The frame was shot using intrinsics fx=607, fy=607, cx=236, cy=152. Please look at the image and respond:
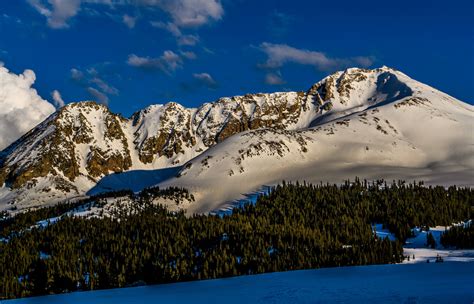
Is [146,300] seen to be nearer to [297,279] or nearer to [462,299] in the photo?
[297,279]

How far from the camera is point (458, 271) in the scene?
183750mm

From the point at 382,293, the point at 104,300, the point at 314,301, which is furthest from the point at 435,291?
the point at 104,300

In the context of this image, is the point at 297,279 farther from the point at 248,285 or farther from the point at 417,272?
the point at 417,272

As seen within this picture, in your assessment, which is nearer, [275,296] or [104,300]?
[275,296]

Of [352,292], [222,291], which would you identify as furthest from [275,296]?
[222,291]

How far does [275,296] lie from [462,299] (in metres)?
45.9

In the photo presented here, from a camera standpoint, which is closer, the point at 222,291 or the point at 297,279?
the point at 222,291

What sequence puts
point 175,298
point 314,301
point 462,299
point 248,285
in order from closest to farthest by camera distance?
point 462,299 < point 314,301 < point 175,298 < point 248,285

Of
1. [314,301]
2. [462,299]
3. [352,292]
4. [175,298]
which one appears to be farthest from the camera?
[175,298]

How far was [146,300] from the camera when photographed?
16250 centimetres

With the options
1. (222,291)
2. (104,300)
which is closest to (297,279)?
(222,291)

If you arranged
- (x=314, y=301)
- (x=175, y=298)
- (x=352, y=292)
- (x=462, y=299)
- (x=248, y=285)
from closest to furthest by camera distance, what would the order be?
(x=462, y=299), (x=314, y=301), (x=352, y=292), (x=175, y=298), (x=248, y=285)

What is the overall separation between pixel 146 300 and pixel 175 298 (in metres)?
7.88

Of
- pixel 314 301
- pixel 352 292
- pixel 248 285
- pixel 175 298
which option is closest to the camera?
pixel 314 301
